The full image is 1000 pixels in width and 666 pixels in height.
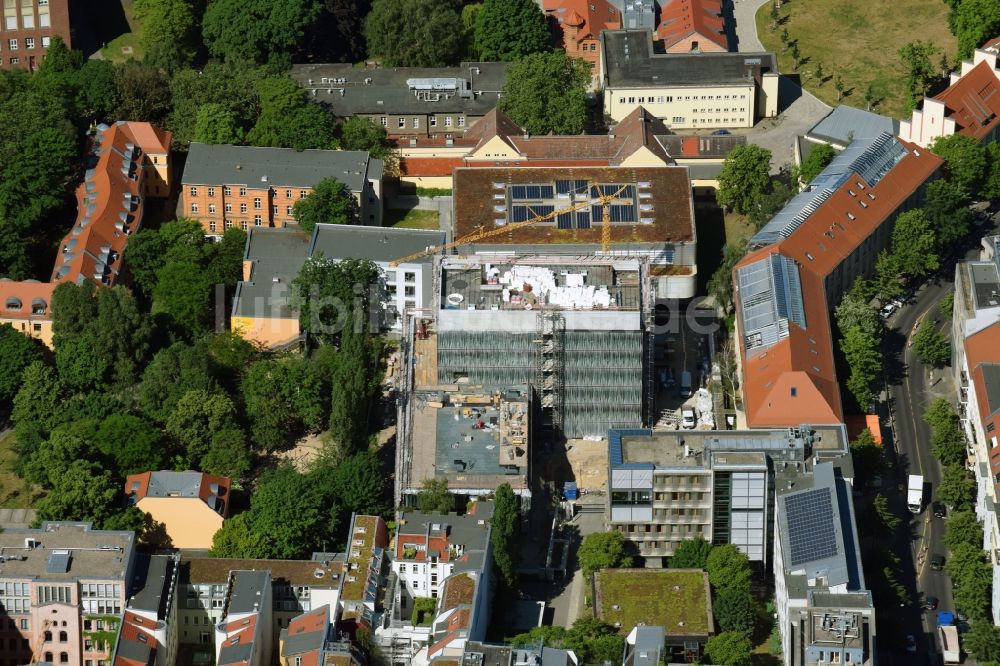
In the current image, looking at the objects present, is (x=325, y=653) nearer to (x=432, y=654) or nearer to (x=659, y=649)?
(x=432, y=654)

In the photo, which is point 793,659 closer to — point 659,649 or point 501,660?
point 659,649

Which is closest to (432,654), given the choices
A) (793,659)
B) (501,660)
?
(501,660)

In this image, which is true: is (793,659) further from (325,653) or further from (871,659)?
(325,653)

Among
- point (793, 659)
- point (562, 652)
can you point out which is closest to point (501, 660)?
point (562, 652)

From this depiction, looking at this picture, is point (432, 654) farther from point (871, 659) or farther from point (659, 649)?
point (871, 659)

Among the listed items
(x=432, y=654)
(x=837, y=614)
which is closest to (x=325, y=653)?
(x=432, y=654)
